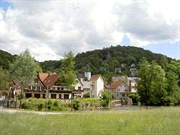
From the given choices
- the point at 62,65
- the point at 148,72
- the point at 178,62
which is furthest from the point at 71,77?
the point at 178,62

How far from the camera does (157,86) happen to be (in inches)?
3066

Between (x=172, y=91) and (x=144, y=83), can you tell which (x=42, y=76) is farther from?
(x=172, y=91)

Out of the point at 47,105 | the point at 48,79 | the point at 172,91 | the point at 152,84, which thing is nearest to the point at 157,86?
the point at 152,84

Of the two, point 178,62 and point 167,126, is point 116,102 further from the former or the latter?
point 167,126

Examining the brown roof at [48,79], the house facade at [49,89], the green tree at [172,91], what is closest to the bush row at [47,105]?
the house facade at [49,89]

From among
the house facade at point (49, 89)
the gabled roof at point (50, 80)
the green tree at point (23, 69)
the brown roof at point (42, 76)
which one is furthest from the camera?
the brown roof at point (42, 76)

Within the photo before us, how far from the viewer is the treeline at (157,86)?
7694 centimetres

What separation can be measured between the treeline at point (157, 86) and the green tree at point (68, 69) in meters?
24.2

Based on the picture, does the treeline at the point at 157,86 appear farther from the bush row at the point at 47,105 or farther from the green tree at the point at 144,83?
the bush row at the point at 47,105

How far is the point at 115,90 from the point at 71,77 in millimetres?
61532

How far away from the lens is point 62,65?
202 feet

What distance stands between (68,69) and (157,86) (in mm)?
26626

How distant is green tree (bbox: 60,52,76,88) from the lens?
197 ft

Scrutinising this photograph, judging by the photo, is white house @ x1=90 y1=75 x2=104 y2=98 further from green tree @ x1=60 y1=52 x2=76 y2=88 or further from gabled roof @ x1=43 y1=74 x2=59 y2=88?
green tree @ x1=60 y1=52 x2=76 y2=88
